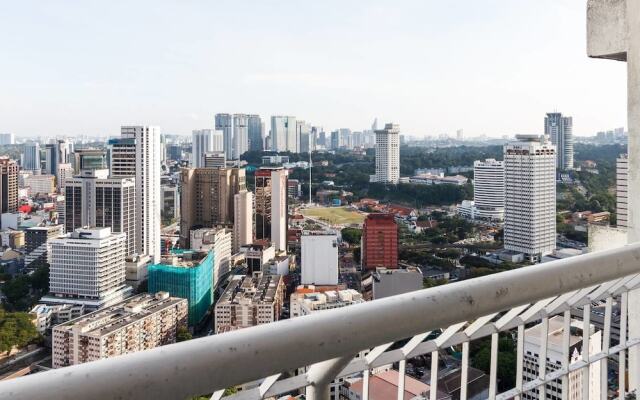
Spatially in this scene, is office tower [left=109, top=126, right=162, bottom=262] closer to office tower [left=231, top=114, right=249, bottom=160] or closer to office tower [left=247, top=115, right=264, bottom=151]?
office tower [left=231, top=114, right=249, bottom=160]

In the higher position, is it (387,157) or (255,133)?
(255,133)

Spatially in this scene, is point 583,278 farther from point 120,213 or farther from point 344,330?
point 120,213

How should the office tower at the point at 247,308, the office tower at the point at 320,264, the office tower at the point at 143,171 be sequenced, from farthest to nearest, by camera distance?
the office tower at the point at 143,171, the office tower at the point at 320,264, the office tower at the point at 247,308

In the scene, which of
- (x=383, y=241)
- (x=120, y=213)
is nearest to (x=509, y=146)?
(x=383, y=241)

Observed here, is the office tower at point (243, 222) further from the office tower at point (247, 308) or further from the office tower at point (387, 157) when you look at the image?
the office tower at point (387, 157)

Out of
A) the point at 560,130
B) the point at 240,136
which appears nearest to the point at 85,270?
the point at 560,130

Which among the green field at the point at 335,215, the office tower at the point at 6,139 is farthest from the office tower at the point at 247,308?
the office tower at the point at 6,139

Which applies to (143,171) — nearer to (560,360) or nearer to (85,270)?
(85,270)
